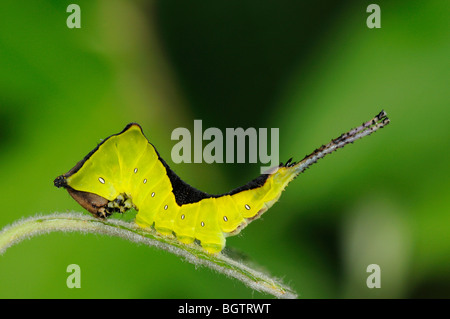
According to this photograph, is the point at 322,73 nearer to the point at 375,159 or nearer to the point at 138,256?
the point at 375,159

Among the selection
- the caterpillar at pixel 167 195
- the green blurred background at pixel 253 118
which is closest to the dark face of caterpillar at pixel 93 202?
the caterpillar at pixel 167 195

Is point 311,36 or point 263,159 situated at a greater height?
point 311,36

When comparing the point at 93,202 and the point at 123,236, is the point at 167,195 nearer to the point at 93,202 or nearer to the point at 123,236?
the point at 93,202

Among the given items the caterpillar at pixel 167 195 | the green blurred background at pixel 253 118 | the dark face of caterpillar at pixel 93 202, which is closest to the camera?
the dark face of caterpillar at pixel 93 202

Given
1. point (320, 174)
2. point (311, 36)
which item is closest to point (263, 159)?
point (320, 174)

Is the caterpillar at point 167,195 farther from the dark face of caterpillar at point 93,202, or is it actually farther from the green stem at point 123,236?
the green stem at point 123,236

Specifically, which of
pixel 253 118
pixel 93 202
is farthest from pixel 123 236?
pixel 253 118
